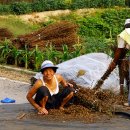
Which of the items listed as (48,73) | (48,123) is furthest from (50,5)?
(48,123)

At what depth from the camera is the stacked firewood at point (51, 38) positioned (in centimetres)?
1809

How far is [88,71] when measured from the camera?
12406 millimetres

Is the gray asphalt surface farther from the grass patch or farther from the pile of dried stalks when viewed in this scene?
the grass patch

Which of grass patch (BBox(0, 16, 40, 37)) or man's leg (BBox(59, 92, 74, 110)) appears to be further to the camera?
grass patch (BBox(0, 16, 40, 37))

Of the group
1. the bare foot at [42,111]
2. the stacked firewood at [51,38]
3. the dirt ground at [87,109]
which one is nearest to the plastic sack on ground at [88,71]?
the dirt ground at [87,109]

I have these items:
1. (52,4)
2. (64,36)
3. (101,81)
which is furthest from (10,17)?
(101,81)

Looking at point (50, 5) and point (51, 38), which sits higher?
point (51, 38)

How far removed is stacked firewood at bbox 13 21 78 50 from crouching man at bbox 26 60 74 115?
9.47m

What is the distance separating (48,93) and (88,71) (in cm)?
416

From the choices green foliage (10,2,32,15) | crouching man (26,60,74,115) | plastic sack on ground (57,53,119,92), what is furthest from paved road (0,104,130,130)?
green foliage (10,2,32,15)

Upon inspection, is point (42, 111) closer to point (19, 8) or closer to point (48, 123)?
point (48, 123)

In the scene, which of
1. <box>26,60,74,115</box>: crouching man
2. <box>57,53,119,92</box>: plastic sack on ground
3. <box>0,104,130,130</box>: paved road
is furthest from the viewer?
<box>57,53,119,92</box>: plastic sack on ground

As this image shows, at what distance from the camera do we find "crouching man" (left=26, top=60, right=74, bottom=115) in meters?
8.26

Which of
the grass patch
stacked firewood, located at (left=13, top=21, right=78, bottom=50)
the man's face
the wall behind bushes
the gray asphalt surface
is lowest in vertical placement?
the grass patch
